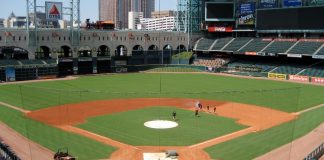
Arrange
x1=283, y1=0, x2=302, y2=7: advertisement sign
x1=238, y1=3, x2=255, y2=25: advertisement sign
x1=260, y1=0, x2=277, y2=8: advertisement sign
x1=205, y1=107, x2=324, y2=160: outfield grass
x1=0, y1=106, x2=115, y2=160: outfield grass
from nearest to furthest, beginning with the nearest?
x1=205, y1=107, x2=324, y2=160: outfield grass
x1=0, y1=106, x2=115, y2=160: outfield grass
x1=283, y1=0, x2=302, y2=7: advertisement sign
x1=260, y1=0, x2=277, y2=8: advertisement sign
x1=238, y1=3, x2=255, y2=25: advertisement sign

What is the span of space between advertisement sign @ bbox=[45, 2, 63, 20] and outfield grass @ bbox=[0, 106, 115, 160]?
41.3 metres

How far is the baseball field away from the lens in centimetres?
2919

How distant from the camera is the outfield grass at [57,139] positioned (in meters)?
27.6

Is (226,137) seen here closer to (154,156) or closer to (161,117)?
(154,156)

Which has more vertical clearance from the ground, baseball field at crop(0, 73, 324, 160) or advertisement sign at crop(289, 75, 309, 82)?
advertisement sign at crop(289, 75, 309, 82)

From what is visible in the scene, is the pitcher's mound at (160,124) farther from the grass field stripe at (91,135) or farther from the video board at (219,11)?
the video board at (219,11)

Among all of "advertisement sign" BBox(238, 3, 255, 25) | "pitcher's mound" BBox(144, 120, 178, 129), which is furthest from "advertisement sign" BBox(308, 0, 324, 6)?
"pitcher's mound" BBox(144, 120, 178, 129)

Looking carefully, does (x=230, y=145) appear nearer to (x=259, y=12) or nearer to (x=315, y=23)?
(x=315, y=23)

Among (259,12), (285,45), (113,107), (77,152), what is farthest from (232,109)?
(259,12)

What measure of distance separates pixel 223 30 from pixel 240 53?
38.2 feet

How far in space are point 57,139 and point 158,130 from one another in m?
8.70

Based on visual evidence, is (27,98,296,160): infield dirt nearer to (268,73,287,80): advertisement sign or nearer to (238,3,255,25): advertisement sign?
(268,73,287,80): advertisement sign

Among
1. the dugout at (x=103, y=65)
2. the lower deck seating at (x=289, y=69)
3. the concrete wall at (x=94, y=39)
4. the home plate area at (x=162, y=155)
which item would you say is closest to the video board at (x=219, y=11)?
the concrete wall at (x=94, y=39)

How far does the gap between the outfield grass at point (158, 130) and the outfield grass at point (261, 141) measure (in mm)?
2566
